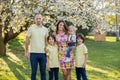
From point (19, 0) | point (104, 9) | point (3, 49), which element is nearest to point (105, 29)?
point (104, 9)

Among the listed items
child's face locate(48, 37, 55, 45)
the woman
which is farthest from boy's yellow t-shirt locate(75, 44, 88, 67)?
child's face locate(48, 37, 55, 45)

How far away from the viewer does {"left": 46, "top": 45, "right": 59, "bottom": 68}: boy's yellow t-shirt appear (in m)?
9.45

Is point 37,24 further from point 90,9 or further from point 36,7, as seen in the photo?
point 90,9

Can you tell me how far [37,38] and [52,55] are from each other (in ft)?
2.16

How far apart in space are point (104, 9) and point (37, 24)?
6.08 meters

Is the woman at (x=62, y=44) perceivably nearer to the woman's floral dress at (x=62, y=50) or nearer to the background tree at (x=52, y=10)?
the woman's floral dress at (x=62, y=50)

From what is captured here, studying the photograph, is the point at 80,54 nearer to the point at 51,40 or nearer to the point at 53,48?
the point at 53,48

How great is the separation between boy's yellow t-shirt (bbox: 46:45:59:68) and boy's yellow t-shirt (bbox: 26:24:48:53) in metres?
0.33

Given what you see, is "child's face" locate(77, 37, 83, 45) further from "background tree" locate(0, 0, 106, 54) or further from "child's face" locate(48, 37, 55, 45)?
Result: "background tree" locate(0, 0, 106, 54)

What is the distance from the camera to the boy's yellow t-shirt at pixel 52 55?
945 cm

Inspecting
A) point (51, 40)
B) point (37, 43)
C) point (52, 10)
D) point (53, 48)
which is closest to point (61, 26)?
point (51, 40)

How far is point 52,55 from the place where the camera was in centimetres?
947

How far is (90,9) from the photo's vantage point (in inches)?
533

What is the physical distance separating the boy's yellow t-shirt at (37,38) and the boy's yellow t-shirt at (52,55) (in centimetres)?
33
